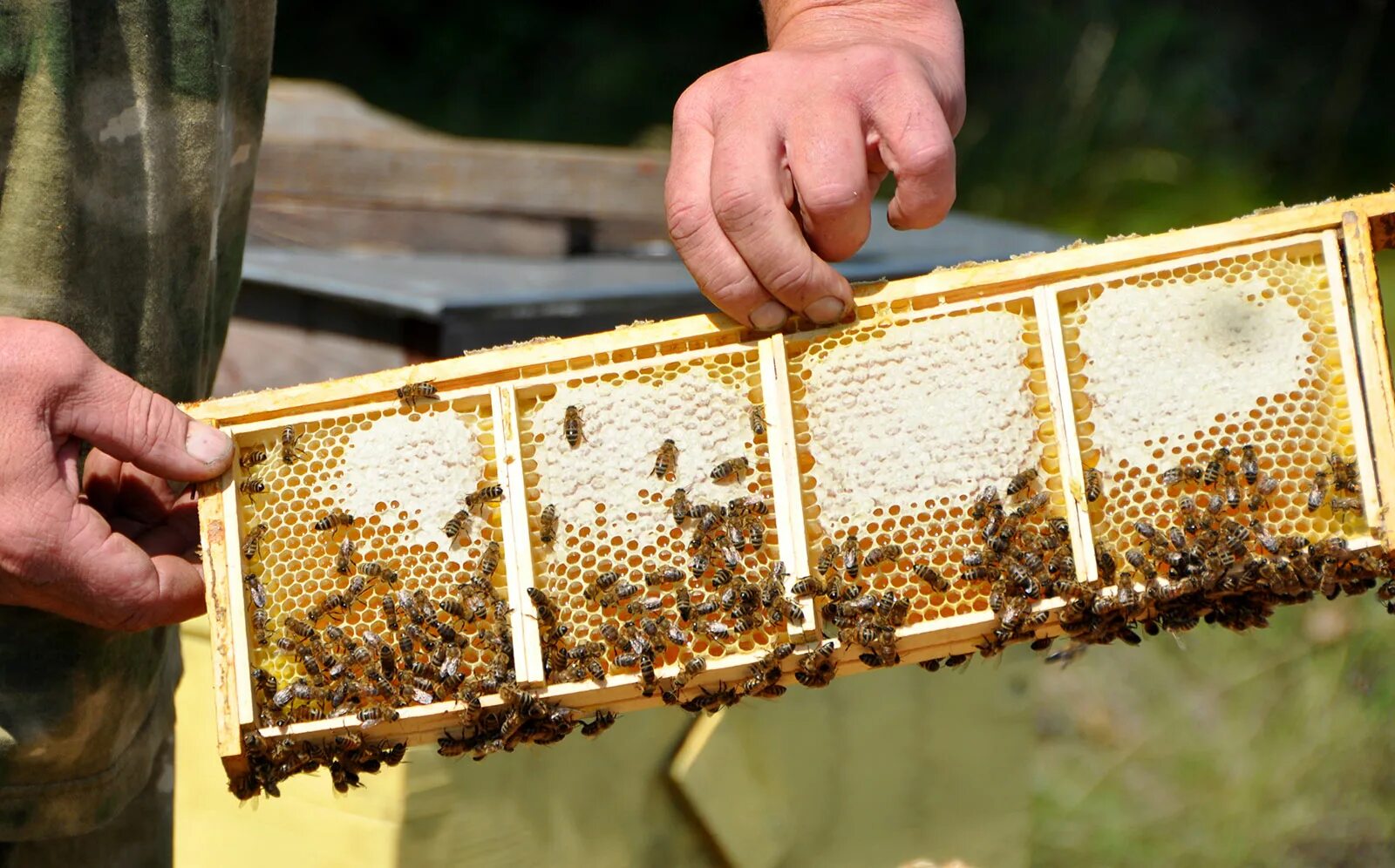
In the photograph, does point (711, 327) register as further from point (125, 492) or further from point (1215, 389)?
point (125, 492)

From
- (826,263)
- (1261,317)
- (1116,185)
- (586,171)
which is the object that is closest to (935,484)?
(826,263)

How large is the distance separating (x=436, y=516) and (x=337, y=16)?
1267 cm

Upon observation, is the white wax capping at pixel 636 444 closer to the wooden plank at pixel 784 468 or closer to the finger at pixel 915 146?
the wooden plank at pixel 784 468

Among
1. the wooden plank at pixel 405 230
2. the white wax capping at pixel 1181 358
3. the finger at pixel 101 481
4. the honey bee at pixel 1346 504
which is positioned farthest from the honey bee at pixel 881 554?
the wooden plank at pixel 405 230

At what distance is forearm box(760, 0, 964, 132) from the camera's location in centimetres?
278

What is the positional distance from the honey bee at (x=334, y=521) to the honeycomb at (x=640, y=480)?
37cm

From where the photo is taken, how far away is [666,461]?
2.61 meters

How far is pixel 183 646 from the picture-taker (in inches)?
146

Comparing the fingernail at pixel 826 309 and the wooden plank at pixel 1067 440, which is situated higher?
the fingernail at pixel 826 309

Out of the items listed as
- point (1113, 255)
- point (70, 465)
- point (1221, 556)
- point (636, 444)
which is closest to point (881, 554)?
point (636, 444)

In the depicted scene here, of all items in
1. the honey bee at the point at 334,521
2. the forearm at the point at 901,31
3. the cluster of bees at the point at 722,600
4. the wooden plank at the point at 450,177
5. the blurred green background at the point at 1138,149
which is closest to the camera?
the cluster of bees at the point at 722,600

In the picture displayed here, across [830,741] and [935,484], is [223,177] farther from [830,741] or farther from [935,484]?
[830,741]

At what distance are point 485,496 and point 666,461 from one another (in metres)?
0.37

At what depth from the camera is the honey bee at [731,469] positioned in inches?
102
